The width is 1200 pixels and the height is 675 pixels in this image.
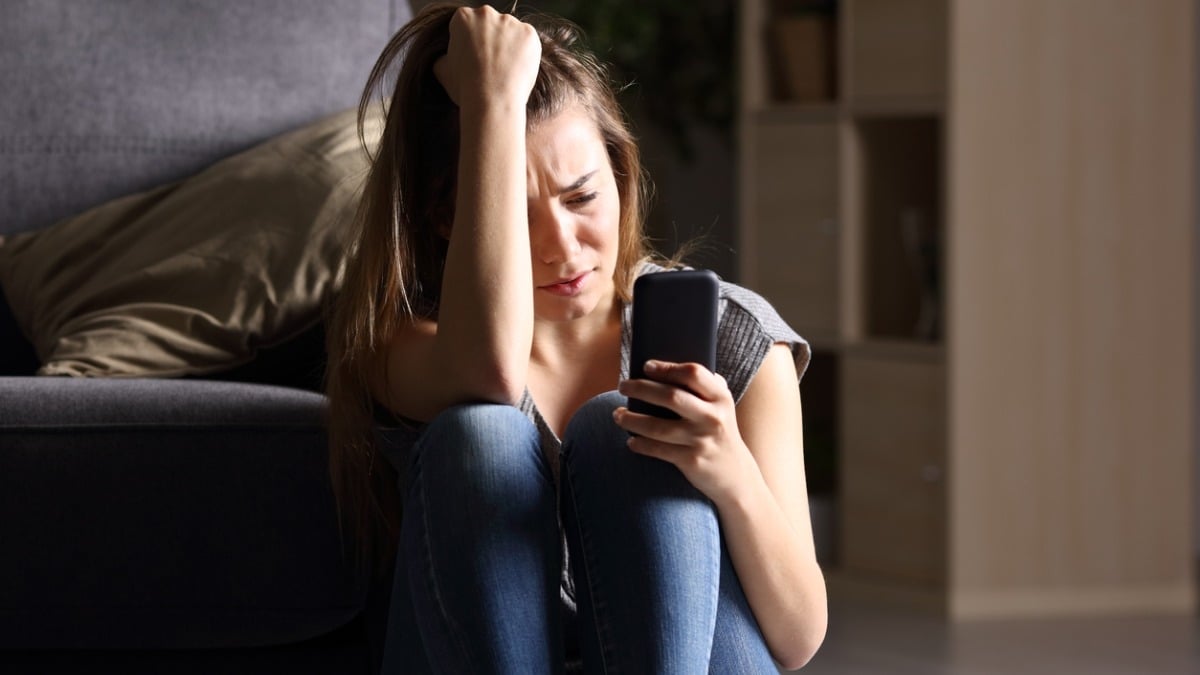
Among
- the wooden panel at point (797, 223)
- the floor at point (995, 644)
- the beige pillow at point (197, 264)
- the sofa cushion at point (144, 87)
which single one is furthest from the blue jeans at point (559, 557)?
the wooden panel at point (797, 223)

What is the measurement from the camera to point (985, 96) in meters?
2.73

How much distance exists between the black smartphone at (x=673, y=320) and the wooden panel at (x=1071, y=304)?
1721 millimetres

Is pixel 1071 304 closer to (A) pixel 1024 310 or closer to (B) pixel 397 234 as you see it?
(A) pixel 1024 310

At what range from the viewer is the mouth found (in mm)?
1276

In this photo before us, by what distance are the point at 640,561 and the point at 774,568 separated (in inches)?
4.8

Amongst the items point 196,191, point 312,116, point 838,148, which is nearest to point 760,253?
point 838,148

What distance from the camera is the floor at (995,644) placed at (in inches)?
93.4

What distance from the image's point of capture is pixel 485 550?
3.54ft

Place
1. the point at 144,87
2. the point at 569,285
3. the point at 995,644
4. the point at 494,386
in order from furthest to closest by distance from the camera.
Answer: the point at 995,644 < the point at 144,87 < the point at 569,285 < the point at 494,386

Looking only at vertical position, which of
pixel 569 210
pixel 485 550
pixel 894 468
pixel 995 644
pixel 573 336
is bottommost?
pixel 995 644

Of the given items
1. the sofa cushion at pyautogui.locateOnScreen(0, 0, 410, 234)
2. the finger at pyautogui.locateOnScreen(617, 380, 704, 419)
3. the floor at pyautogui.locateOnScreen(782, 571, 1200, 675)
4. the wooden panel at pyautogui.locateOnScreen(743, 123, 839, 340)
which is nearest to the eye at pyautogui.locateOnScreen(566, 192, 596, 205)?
the finger at pyautogui.locateOnScreen(617, 380, 704, 419)

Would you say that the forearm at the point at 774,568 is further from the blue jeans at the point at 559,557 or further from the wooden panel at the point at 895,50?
the wooden panel at the point at 895,50

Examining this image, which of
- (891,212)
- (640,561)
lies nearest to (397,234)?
(640,561)

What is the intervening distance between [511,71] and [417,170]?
0.46ft
